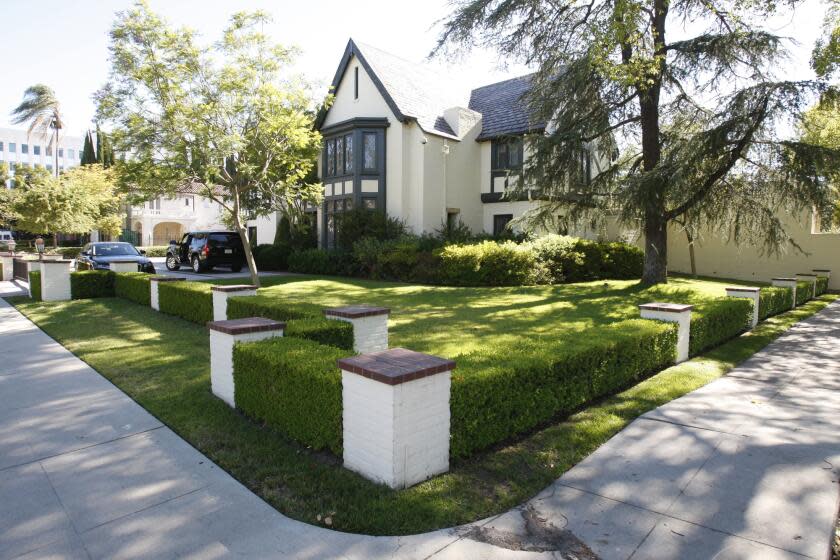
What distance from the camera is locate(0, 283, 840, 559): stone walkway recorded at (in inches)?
117

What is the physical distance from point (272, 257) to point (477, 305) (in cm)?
1390

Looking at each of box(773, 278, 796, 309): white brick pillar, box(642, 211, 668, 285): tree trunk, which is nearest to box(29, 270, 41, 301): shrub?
box(642, 211, 668, 285): tree trunk

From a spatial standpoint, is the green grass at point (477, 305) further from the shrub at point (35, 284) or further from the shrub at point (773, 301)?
the shrub at point (35, 284)

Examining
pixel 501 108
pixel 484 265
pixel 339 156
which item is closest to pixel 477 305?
pixel 484 265

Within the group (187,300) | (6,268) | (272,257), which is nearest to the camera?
(187,300)

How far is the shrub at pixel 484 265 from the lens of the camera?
53.3ft

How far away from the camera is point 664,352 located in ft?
22.8

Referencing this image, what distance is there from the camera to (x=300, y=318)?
291 inches

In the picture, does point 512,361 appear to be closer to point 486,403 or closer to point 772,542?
point 486,403

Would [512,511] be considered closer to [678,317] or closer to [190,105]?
[678,317]

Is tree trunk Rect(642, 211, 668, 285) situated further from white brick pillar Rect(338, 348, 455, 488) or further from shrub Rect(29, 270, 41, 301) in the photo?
shrub Rect(29, 270, 41, 301)

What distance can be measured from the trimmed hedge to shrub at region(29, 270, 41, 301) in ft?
26.5

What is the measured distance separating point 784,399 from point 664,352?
1462mm

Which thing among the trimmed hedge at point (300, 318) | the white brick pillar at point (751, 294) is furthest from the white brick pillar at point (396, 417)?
the white brick pillar at point (751, 294)
